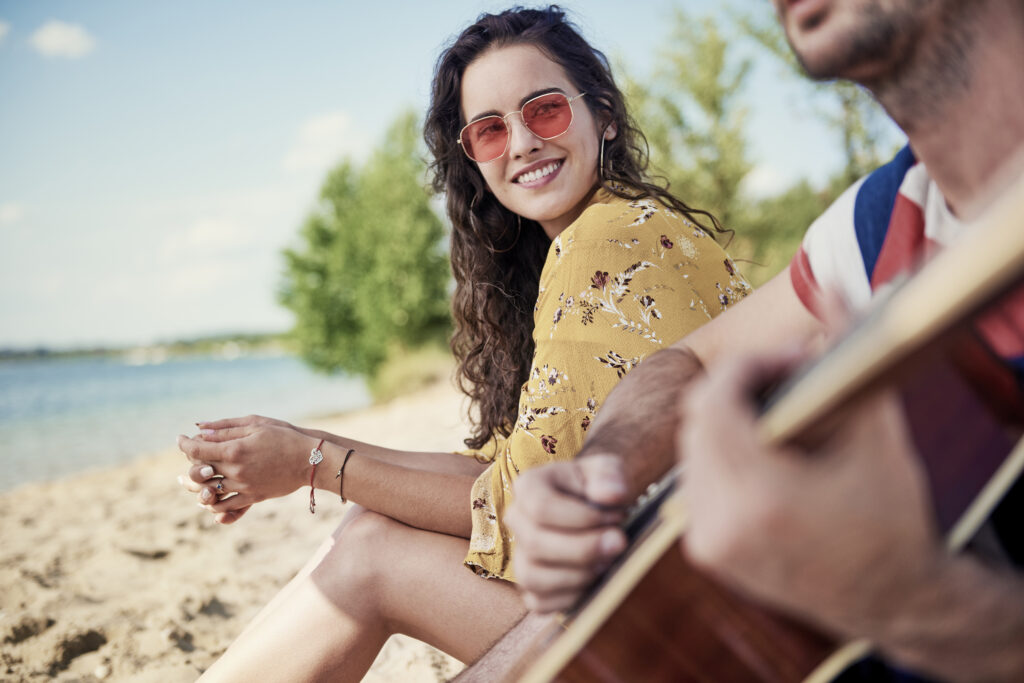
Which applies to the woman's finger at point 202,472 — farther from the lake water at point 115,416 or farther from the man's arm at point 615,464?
the lake water at point 115,416

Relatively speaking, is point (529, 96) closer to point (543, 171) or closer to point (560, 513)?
point (543, 171)

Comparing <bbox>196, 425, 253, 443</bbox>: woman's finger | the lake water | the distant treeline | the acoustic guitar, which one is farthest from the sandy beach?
the distant treeline

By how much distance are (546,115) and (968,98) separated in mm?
1586

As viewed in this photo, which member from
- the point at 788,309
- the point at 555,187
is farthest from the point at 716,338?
the point at 555,187

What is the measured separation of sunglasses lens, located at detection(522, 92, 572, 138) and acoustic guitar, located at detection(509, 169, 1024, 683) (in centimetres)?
166

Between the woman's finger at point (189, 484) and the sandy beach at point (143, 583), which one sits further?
the sandy beach at point (143, 583)

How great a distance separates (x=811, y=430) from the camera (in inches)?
24.8

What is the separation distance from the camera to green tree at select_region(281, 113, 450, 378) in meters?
24.0

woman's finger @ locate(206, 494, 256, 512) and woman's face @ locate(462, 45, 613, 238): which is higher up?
woman's face @ locate(462, 45, 613, 238)

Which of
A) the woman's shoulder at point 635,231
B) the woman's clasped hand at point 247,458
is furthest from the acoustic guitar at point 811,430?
the woman's clasped hand at point 247,458

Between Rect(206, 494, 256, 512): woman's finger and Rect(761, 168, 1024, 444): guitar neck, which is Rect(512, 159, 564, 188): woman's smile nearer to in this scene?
Rect(206, 494, 256, 512): woman's finger

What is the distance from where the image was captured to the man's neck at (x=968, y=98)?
969 millimetres

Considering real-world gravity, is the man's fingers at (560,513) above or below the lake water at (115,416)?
above

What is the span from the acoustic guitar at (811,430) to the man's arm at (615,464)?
5 centimetres
